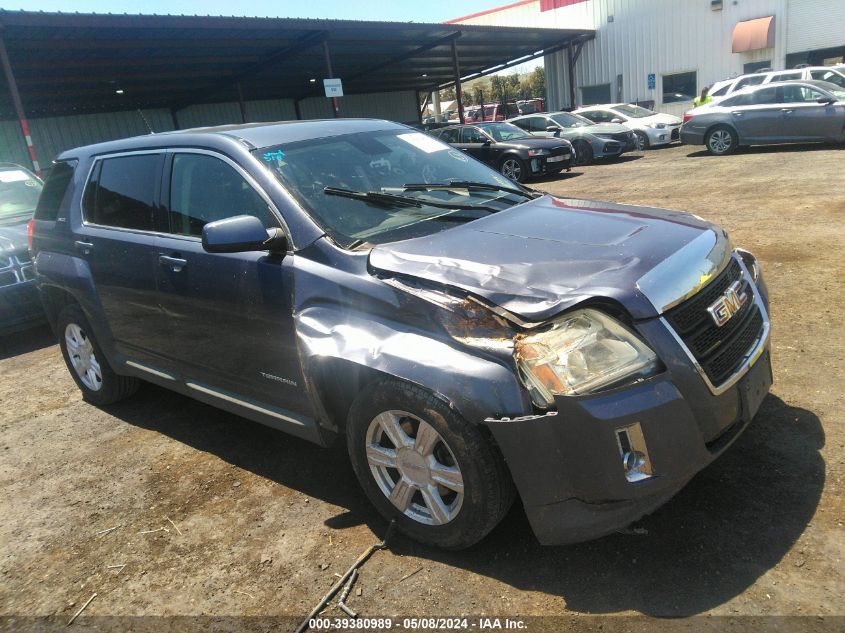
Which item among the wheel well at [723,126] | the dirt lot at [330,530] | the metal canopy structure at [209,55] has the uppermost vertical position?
the metal canopy structure at [209,55]

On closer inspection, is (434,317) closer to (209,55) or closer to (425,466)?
(425,466)

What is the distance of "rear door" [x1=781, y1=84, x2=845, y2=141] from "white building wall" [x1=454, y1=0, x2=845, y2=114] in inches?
571

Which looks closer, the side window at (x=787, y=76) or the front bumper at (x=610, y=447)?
the front bumper at (x=610, y=447)

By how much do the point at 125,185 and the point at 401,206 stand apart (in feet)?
6.28

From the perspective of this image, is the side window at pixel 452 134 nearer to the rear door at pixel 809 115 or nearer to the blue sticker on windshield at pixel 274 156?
the rear door at pixel 809 115

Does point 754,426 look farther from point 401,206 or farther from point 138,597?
point 138,597

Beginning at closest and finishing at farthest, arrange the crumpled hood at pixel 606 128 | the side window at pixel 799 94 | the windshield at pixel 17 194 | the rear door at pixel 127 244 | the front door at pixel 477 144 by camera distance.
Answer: the rear door at pixel 127 244 → the windshield at pixel 17 194 → the side window at pixel 799 94 → the front door at pixel 477 144 → the crumpled hood at pixel 606 128

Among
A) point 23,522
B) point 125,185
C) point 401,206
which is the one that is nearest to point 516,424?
point 401,206

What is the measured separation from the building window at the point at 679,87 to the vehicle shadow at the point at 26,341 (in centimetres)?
2814

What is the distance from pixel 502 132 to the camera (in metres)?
16.0

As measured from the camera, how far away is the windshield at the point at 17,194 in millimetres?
7223

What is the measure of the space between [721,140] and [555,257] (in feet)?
48.2

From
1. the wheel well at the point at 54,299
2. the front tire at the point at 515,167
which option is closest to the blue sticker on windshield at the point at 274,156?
the wheel well at the point at 54,299

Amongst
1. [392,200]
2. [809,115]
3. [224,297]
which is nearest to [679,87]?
[809,115]
